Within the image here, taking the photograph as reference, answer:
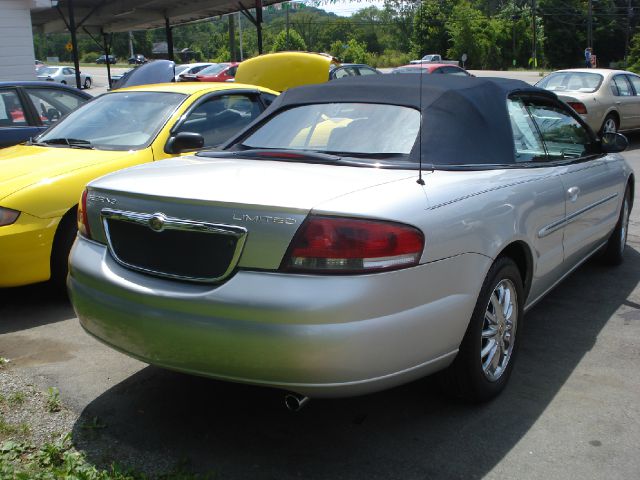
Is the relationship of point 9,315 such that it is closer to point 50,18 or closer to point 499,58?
point 50,18

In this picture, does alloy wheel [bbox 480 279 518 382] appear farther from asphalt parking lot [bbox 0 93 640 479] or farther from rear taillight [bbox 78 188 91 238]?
rear taillight [bbox 78 188 91 238]

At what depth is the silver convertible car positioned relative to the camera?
268 cm

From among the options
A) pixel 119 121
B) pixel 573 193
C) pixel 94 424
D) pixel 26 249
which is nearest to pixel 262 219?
pixel 94 424

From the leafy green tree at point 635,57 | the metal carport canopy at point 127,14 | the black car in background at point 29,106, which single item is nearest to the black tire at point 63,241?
the black car in background at point 29,106

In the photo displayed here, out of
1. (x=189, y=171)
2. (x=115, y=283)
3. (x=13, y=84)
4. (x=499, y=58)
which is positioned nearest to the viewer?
(x=115, y=283)

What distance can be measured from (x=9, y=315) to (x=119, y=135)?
1.68 meters

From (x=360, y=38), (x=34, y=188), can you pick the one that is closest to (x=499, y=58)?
(x=360, y=38)

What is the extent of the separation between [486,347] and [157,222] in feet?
5.40

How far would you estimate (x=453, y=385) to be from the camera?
10.9 ft

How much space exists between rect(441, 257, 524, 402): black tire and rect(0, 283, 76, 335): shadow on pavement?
111 inches

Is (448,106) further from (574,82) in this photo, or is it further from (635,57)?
(635,57)

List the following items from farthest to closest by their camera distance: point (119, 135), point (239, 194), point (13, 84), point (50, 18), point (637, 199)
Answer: point (50, 18) → point (637, 199) → point (13, 84) → point (119, 135) → point (239, 194)

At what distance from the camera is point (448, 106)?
363 cm

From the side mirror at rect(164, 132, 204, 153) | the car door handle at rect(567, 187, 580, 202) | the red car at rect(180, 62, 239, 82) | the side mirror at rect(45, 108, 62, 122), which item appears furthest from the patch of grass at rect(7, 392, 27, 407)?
the red car at rect(180, 62, 239, 82)
